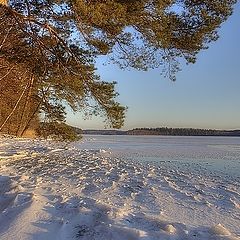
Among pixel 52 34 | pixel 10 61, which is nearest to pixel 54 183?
pixel 52 34

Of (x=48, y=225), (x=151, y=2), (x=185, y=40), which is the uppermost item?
(x=151, y=2)

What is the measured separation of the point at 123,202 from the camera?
551 cm

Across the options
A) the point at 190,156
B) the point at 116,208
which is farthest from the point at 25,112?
the point at 116,208

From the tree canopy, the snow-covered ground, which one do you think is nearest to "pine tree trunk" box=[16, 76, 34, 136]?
the tree canopy

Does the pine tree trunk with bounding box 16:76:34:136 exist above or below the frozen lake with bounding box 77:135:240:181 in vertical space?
above

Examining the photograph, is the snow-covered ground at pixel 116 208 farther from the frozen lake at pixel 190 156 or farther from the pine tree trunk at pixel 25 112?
the pine tree trunk at pixel 25 112

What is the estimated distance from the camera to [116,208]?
4980mm

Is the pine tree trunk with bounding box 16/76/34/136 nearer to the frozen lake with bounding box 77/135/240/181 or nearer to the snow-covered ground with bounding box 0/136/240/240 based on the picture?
the frozen lake with bounding box 77/135/240/181

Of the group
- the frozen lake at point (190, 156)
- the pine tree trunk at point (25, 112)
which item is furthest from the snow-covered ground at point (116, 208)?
the pine tree trunk at point (25, 112)

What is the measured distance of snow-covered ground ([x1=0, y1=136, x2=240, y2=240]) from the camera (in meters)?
4.11

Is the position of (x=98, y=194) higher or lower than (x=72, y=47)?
lower

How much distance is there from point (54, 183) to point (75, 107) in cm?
644

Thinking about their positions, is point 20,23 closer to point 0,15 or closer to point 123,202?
point 0,15

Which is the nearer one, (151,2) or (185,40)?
(151,2)
